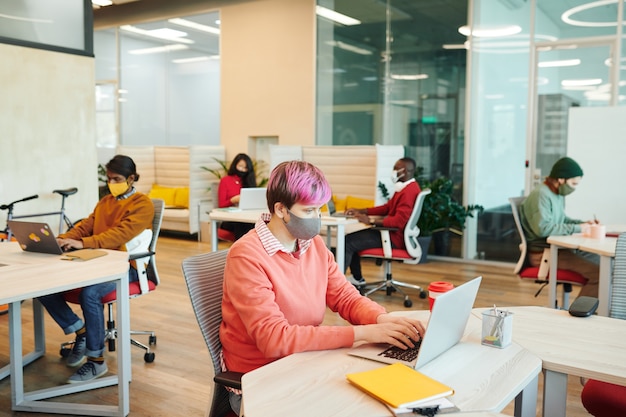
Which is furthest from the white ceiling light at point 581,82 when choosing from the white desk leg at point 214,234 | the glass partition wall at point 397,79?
the white desk leg at point 214,234

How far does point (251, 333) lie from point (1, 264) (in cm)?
205

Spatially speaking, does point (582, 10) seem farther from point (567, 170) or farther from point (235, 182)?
point (235, 182)

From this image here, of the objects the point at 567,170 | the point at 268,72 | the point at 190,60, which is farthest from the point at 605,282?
the point at 190,60

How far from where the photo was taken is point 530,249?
4.69 m

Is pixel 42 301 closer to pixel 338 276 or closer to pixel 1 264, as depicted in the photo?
pixel 1 264

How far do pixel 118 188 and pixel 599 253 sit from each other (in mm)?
3158

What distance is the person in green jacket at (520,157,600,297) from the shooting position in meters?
4.49

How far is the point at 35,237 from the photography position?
11.7ft

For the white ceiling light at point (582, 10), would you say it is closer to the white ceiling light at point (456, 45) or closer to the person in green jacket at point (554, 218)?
the white ceiling light at point (456, 45)

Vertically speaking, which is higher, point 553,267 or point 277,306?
point 277,306

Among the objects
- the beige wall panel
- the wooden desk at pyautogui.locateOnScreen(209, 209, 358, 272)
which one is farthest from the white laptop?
the beige wall panel

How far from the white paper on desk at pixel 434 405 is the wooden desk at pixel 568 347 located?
52 centimetres

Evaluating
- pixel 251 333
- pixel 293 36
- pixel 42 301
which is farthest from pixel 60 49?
pixel 251 333

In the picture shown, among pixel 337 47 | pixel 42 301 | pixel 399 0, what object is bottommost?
pixel 42 301
